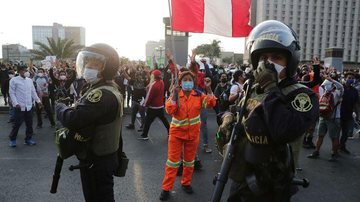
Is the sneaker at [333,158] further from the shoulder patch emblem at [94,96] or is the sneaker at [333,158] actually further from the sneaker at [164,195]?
the shoulder patch emblem at [94,96]

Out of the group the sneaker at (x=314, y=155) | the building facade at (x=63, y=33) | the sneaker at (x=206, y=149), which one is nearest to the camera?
the sneaker at (x=314, y=155)

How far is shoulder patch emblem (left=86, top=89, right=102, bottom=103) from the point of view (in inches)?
106

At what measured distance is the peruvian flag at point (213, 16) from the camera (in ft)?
14.5

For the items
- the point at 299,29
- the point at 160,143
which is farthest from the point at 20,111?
the point at 299,29

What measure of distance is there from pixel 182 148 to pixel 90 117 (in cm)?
217

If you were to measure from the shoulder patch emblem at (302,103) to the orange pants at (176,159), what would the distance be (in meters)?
2.71

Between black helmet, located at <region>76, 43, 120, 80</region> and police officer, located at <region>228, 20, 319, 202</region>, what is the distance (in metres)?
1.37

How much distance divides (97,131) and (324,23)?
13479 centimetres

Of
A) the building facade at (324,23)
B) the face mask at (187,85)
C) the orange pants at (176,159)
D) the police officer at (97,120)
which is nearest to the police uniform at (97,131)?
the police officer at (97,120)

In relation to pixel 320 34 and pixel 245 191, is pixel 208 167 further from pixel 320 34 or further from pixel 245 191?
pixel 320 34

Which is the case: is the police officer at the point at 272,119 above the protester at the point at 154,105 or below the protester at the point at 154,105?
above

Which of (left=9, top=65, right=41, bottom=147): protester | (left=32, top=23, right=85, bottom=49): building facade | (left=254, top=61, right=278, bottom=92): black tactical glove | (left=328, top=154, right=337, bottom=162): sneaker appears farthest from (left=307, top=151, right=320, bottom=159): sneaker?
(left=32, top=23, right=85, bottom=49): building facade

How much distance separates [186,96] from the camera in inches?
185

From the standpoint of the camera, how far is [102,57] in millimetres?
2914
